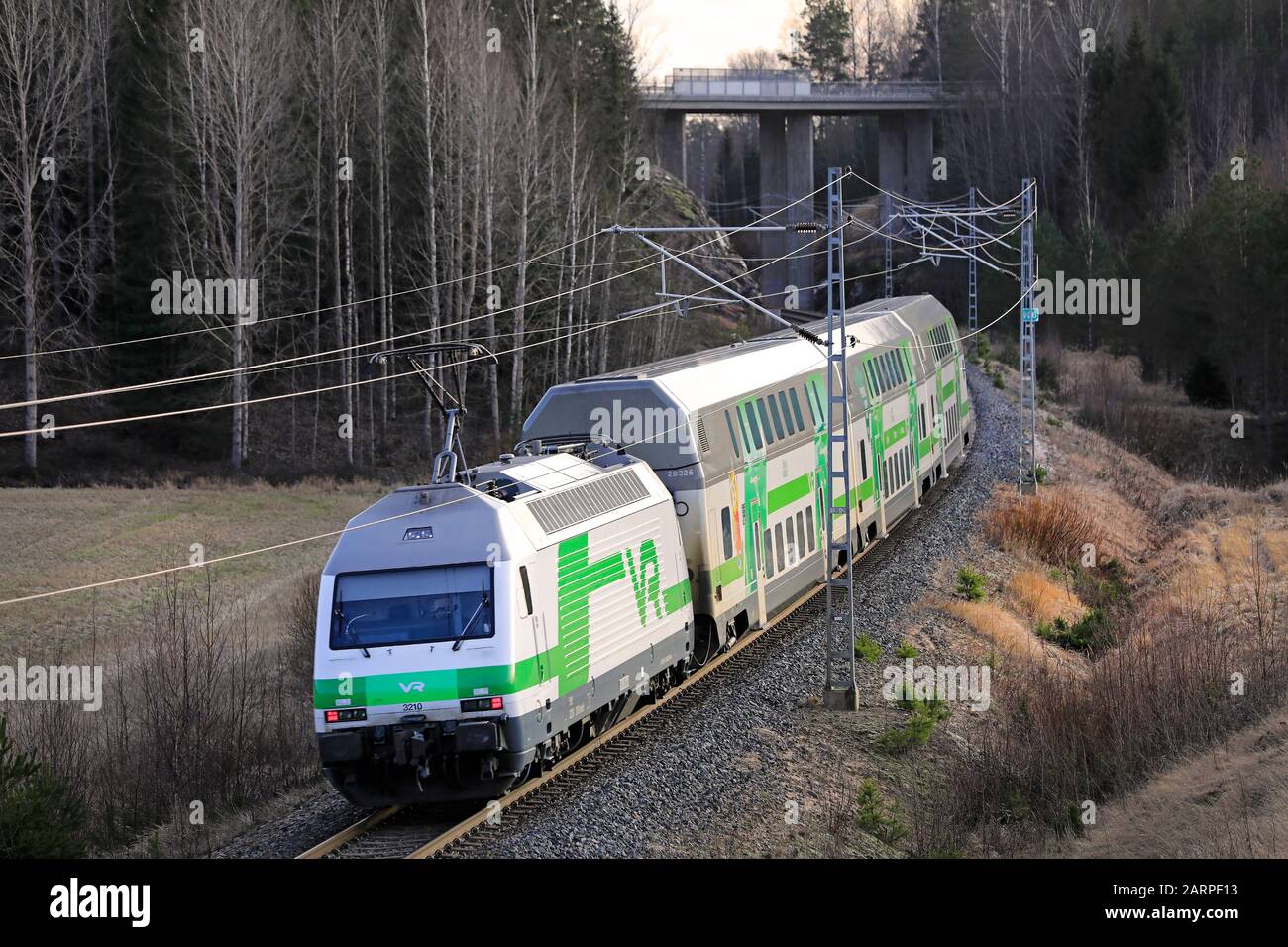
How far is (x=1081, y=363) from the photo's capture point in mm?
64250

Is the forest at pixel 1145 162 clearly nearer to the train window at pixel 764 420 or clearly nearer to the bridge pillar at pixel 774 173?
the bridge pillar at pixel 774 173

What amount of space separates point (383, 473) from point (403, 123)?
39.5ft

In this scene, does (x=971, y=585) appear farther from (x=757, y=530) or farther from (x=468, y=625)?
(x=468, y=625)

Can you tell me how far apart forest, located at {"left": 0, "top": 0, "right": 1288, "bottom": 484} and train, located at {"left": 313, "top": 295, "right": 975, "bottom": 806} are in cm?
1754

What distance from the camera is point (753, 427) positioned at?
21812mm

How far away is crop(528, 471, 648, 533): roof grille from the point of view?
1538 cm

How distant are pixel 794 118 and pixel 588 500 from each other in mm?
77759

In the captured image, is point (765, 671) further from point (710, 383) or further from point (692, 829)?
point (692, 829)

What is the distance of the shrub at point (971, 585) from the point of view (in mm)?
25625

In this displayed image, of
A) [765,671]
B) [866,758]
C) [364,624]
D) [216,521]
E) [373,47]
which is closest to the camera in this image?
[364,624]

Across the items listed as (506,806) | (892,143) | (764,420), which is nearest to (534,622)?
(506,806)

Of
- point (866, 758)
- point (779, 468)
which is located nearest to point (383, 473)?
point (779, 468)

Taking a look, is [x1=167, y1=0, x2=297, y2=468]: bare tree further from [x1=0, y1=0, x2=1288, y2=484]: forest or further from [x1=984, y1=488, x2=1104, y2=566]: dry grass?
[x1=984, y1=488, x2=1104, y2=566]: dry grass

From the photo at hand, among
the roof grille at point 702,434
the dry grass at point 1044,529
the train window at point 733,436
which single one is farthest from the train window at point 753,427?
the dry grass at point 1044,529
